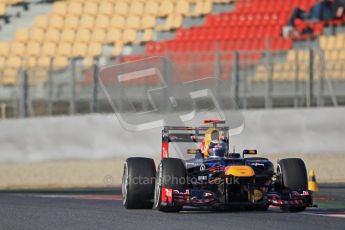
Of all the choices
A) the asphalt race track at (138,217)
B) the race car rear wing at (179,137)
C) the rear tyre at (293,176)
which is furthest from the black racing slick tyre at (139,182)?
the rear tyre at (293,176)

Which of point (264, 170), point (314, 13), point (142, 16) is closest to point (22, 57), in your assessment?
point (142, 16)

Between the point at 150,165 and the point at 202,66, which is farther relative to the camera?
the point at 202,66

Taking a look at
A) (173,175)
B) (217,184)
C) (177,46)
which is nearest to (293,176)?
(217,184)

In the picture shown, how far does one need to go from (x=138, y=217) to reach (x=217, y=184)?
968 millimetres

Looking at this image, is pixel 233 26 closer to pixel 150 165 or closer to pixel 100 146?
pixel 100 146

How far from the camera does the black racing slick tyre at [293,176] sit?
1082 centimetres

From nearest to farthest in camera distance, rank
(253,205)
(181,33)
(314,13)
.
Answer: (253,205), (314,13), (181,33)

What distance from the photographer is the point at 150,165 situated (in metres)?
11.2

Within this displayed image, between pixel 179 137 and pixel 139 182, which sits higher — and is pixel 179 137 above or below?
above

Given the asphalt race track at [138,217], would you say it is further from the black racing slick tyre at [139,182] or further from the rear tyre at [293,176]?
the rear tyre at [293,176]

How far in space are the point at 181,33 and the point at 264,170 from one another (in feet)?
51.4

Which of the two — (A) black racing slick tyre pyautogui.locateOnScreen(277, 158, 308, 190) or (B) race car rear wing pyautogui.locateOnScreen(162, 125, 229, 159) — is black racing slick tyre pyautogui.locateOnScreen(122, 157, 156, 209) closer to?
(B) race car rear wing pyautogui.locateOnScreen(162, 125, 229, 159)

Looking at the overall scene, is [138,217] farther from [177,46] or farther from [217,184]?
[177,46]

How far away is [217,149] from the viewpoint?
11.3 meters
